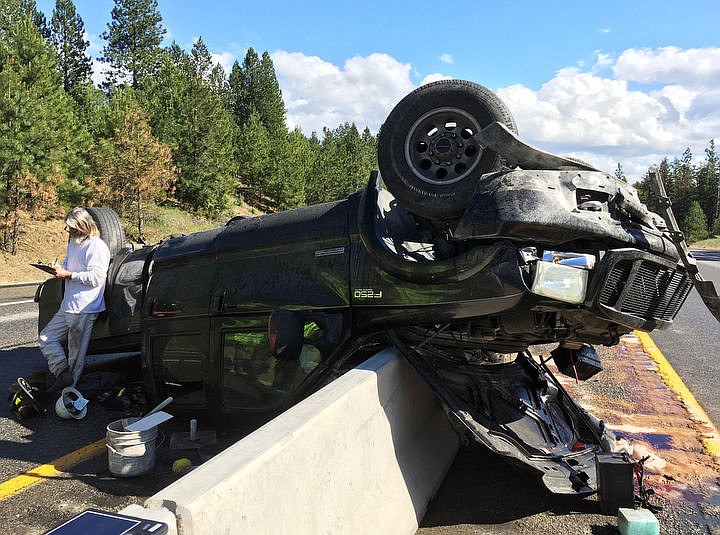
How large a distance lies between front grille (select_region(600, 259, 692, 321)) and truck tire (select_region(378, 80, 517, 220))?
3.01 feet

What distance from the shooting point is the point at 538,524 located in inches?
119

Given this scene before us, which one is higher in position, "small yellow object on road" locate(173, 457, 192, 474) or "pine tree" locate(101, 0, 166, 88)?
"pine tree" locate(101, 0, 166, 88)

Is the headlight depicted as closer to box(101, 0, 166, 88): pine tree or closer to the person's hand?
Result: the person's hand

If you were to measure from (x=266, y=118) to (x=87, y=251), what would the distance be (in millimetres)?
51196

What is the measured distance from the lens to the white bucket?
3439 mm

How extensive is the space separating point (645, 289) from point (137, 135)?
22543mm

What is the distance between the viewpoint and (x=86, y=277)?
4.73m

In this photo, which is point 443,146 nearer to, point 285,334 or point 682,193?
point 285,334

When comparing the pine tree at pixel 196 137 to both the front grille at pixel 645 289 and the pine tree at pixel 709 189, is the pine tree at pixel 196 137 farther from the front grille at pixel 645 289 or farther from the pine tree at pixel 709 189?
the pine tree at pixel 709 189

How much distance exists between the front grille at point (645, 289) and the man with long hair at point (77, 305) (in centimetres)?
394

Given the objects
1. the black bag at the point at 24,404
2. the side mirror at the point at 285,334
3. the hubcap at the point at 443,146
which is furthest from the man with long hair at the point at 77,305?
the hubcap at the point at 443,146

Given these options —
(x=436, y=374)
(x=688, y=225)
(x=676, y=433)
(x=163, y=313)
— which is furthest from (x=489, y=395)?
(x=688, y=225)

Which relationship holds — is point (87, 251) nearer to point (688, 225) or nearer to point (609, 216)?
point (609, 216)

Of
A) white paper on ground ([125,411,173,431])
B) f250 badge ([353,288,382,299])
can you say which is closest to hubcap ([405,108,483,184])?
f250 badge ([353,288,382,299])
